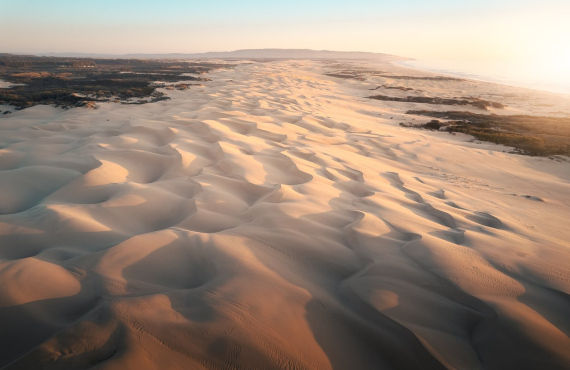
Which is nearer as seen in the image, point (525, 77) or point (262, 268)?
point (262, 268)

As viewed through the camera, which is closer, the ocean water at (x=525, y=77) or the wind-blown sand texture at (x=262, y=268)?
the wind-blown sand texture at (x=262, y=268)

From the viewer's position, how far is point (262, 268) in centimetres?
188

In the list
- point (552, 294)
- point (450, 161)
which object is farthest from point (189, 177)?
point (450, 161)

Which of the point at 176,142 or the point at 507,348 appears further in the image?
the point at 176,142

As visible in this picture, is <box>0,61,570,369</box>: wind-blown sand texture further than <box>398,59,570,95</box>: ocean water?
No

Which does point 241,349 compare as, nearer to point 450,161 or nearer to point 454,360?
point 454,360

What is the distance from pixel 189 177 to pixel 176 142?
61.4 inches

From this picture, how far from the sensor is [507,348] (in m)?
1.44

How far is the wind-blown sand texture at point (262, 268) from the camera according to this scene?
137cm

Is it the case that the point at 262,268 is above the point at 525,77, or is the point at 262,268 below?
below

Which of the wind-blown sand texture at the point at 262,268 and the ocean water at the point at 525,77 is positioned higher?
the ocean water at the point at 525,77

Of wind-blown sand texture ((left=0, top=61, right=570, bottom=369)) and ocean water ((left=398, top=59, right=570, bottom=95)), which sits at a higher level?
ocean water ((left=398, top=59, right=570, bottom=95))

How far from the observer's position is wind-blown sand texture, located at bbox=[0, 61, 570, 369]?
137 centimetres

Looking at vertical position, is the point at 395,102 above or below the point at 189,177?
above
